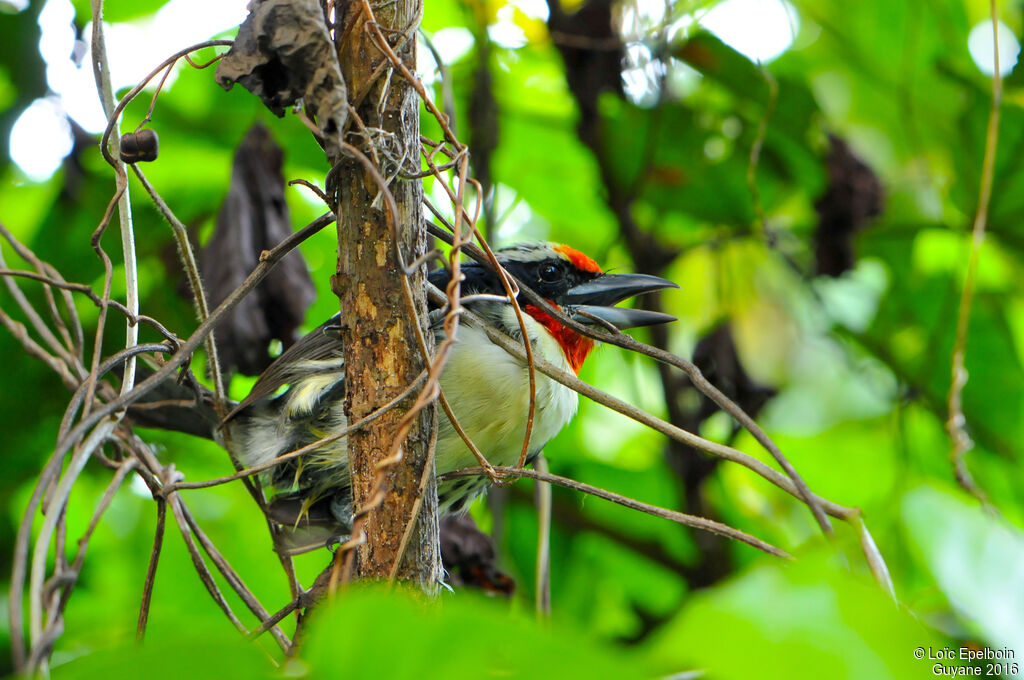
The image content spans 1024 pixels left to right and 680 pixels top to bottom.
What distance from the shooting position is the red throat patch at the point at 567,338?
7.55 feet

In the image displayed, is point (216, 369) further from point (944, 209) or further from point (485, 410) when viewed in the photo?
point (944, 209)

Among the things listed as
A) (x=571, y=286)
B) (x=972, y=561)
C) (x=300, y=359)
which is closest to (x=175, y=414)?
(x=300, y=359)

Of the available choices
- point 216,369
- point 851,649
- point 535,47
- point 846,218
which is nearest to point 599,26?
point 535,47

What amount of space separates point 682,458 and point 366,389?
1675 millimetres

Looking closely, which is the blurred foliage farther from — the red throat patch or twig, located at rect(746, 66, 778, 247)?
the red throat patch

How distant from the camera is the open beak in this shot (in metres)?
2.17

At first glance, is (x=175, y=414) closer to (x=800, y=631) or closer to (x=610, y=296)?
(x=610, y=296)

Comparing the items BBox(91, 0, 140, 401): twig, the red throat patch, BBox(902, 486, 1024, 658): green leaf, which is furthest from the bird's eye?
BBox(902, 486, 1024, 658): green leaf

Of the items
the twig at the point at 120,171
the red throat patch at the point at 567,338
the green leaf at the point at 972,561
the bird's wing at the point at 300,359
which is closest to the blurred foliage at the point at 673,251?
the red throat patch at the point at 567,338

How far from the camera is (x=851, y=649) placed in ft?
2.24

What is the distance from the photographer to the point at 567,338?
91.7 inches

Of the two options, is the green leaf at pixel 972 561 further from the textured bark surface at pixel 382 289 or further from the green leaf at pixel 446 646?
the textured bark surface at pixel 382 289

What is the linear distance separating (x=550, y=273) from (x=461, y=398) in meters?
0.64

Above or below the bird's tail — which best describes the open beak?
above
